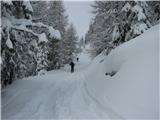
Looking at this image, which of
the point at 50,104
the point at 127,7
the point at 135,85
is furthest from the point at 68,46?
the point at 135,85

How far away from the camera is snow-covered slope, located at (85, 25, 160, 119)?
902 cm

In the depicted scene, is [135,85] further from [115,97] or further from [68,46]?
[68,46]

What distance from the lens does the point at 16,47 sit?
14180 millimetres

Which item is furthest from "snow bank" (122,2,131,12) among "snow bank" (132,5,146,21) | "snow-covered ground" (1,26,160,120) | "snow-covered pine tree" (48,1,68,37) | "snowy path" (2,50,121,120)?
"snow-covered pine tree" (48,1,68,37)

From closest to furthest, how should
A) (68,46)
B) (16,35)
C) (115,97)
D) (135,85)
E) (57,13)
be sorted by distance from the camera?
(135,85)
(115,97)
(16,35)
(57,13)
(68,46)

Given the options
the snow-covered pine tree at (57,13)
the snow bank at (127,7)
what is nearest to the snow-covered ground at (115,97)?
the snow bank at (127,7)

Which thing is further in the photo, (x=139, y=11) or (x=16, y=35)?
(x=139, y=11)

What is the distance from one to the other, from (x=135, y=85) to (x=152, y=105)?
168cm

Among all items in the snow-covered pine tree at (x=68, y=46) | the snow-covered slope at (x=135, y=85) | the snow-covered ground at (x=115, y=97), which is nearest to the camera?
the snow-covered slope at (x=135, y=85)

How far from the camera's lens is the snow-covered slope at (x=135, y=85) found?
9023 mm

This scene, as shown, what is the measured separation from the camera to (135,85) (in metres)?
10.3

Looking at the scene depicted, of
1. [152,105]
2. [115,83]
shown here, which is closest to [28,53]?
[115,83]

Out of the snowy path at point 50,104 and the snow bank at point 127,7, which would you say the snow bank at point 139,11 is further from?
the snowy path at point 50,104

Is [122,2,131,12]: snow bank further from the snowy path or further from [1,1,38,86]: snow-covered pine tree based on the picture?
[1,1,38,86]: snow-covered pine tree
